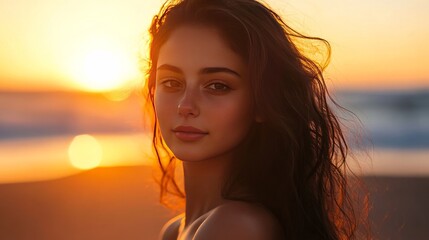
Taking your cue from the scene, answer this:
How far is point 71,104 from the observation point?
822 inches

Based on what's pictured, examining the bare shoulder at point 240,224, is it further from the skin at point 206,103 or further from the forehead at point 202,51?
the forehead at point 202,51

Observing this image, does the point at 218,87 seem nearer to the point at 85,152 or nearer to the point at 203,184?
the point at 203,184

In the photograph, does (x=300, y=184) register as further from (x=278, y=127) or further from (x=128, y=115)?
(x=128, y=115)

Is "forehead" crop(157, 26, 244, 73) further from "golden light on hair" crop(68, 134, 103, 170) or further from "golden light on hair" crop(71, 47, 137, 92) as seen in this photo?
"golden light on hair" crop(71, 47, 137, 92)

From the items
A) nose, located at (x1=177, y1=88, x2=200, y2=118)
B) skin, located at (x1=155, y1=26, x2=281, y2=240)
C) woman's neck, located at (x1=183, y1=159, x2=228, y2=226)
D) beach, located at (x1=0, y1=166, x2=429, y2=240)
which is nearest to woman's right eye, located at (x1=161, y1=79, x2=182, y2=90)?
skin, located at (x1=155, y1=26, x2=281, y2=240)

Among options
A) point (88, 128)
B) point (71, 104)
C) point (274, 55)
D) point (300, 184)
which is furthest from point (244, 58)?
point (71, 104)

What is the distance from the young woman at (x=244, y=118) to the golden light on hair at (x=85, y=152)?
948cm

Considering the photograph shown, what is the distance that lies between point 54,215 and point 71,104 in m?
11.8

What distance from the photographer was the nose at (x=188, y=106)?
10.2ft

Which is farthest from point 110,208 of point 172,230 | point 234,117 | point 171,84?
point 234,117

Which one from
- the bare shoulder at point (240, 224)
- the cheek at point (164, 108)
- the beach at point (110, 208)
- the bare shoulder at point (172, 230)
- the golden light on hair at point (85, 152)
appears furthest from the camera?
the golden light on hair at point (85, 152)

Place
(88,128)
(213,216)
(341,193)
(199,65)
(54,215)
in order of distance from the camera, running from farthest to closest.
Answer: (88,128) → (54,215) → (341,193) → (199,65) → (213,216)

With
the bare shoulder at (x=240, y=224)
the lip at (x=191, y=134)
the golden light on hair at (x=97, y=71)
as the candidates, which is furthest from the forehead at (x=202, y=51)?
the golden light on hair at (x=97, y=71)

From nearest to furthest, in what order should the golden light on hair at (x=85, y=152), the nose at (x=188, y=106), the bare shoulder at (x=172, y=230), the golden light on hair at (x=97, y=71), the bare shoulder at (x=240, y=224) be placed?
the bare shoulder at (x=240, y=224) < the nose at (x=188, y=106) < the bare shoulder at (x=172, y=230) < the golden light on hair at (x=85, y=152) < the golden light on hair at (x=97, y=71)
